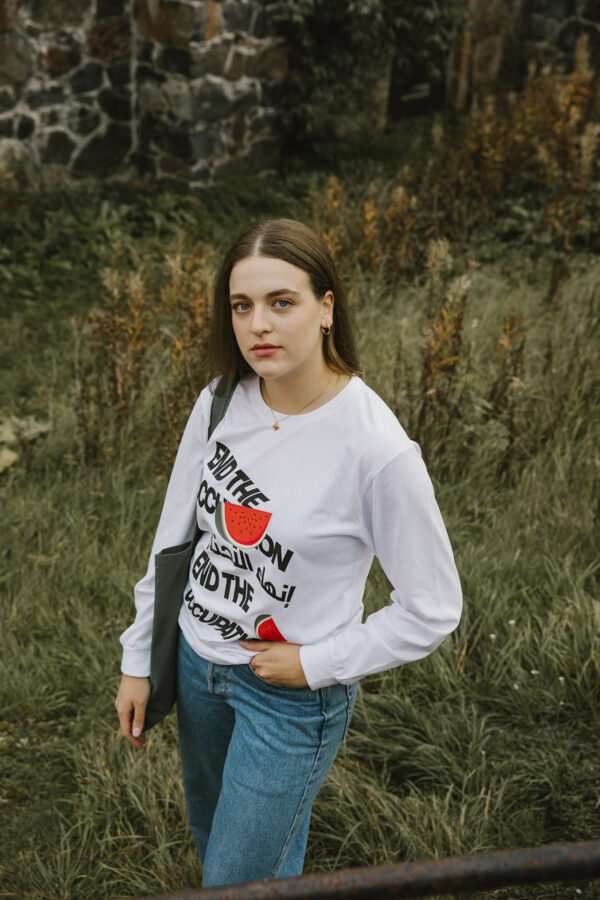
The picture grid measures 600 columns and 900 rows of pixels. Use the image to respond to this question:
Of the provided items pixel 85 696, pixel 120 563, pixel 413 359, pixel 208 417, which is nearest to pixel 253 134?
pixel 413 359

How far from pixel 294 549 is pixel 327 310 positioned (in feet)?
1.61

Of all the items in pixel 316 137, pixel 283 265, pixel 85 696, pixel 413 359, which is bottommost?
pixel 85 696

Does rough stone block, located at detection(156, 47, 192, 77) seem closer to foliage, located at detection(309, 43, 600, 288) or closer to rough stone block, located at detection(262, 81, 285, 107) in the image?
rough stone block, located at detection(262, 81, 285, 107)

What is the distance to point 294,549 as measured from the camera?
1.59 meters

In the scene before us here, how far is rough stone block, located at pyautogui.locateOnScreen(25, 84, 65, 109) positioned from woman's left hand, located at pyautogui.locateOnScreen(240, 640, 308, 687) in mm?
6315

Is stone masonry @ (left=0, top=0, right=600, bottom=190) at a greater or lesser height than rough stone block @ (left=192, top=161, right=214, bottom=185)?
greater

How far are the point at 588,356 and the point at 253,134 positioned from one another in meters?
4.66

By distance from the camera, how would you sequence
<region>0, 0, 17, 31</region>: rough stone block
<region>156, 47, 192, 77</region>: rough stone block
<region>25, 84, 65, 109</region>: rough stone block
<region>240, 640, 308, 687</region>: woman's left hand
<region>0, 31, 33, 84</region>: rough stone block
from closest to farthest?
<region>240, 640, 308, 687</region>: woman's left hand
<region>0, 0, 17, 31</region>: rough stone block
<region>0, 31, 33, 84</region>: rough stone block
<region>25, 84, 65, 109</region>: rough stone block
<region>156, 47, 192, 77</region>: rough stone block

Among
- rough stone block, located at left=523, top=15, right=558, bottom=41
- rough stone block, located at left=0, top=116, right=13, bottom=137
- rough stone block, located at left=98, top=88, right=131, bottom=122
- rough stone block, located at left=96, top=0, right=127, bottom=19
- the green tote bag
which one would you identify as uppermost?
rough stone block, located at left=523, top=15, right=558, bottom=41

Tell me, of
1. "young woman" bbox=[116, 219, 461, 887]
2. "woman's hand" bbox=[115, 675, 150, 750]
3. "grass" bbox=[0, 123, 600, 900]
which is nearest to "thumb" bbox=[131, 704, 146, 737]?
"woman's hand" bbox=[115, 675, 150, 750]

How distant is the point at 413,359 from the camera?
456 centimetres

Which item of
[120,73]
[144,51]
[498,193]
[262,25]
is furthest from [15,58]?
[498,193]

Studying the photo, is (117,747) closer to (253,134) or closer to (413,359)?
(413,359)

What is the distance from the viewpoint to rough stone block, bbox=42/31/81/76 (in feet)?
22.1
